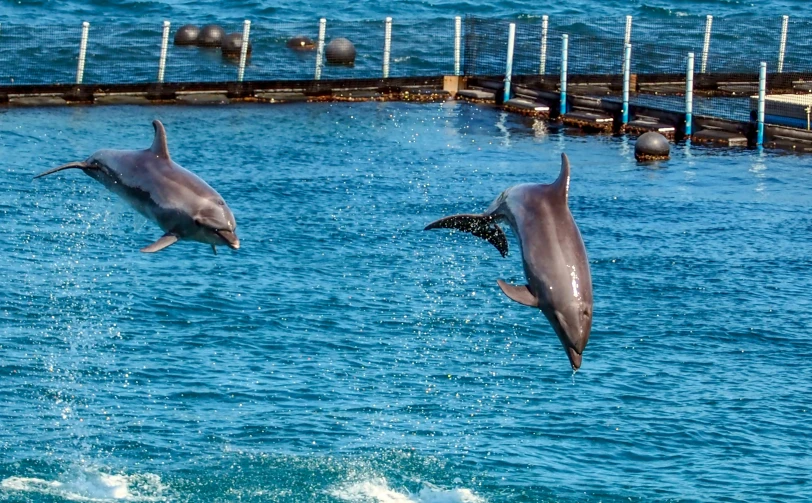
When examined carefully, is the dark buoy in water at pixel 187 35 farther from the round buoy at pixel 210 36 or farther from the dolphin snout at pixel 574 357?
the dolphin snout at pixel 574 357

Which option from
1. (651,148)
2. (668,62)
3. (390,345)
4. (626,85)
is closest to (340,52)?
(668,62)

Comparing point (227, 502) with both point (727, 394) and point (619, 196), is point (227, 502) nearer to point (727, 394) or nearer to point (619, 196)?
point (727, 394)

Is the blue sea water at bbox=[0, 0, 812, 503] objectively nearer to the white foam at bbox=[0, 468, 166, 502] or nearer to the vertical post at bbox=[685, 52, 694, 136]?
the white foam at bbox=[0, 468, 166, 502]

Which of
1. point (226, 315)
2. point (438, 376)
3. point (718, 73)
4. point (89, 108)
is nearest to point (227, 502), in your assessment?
point (438, 376)

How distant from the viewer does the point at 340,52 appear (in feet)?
173

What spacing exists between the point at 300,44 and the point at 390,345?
113 ft

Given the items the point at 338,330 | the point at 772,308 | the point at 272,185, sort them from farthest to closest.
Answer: the point at 272,185 < the point at 772,308 < the point at 338,330

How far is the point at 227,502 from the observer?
18422 mm

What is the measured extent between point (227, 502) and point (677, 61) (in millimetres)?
39198

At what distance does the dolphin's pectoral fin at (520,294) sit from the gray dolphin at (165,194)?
106 inches

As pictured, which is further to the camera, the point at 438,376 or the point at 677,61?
the point at 677,61

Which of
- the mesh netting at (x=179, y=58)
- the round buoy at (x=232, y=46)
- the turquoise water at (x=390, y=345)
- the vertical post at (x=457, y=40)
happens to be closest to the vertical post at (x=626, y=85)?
the turquoise water at (x=390, y=345)

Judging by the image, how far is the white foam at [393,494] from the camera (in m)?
18.7

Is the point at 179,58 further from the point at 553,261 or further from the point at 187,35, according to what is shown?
the point at 553,261
